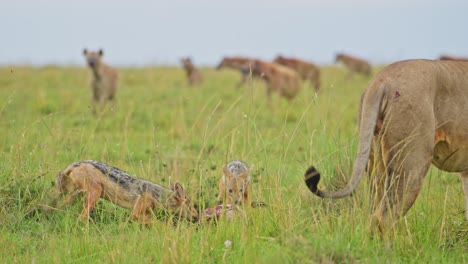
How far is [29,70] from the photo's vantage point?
2156cm

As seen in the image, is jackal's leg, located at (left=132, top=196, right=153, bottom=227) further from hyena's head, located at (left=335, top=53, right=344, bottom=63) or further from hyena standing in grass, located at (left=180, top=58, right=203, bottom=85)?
hyena's head, located at (left=335, top=53, right=344, bottom=63)

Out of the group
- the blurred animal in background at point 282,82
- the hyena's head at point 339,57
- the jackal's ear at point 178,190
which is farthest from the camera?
the hyena's head at point 339,57

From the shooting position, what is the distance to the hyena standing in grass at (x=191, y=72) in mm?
20641

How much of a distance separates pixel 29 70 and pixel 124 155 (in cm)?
1427

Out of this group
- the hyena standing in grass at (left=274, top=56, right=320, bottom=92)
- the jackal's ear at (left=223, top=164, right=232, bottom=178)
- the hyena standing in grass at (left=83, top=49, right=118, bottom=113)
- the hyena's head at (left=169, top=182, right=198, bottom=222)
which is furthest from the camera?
the hyena standing in grass at (left=274, top=56, right=320, bottom=92)

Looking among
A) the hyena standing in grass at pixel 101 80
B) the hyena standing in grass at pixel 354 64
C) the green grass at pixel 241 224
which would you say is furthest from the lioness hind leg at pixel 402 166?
the hyena standing in grass at pixel 354 64

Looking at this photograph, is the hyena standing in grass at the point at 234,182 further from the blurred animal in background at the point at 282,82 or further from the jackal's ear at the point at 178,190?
the blurred animal in background at the point at 282,82

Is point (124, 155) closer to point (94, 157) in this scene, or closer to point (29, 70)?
point (94, 157)

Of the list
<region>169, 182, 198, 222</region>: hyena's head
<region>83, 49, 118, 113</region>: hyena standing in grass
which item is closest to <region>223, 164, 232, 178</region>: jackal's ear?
<region>169, 182, 198, 222</region>: hyena's head

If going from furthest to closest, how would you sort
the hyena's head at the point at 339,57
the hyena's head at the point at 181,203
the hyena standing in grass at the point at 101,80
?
the hyena's head at the point at 339,57 → the hyena standing in grass at the point at 101,80 → the hyena's head at the point at 181,203

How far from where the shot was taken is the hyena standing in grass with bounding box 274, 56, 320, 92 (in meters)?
20.6

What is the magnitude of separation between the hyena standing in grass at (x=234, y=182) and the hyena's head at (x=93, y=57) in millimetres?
9196

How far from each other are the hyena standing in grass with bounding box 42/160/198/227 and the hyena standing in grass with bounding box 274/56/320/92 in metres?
13.7

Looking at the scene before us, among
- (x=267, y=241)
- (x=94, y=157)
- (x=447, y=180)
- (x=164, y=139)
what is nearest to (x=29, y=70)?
(x=164, y=139)
